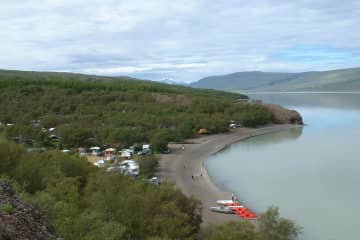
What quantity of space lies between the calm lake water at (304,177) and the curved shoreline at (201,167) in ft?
4.10

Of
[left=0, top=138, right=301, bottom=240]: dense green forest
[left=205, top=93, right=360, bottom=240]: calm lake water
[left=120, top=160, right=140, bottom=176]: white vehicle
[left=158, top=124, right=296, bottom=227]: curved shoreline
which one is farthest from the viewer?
[left=120, top=160, right=140, bottom=176]: white vehicle

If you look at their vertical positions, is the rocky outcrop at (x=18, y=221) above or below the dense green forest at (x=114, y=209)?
above

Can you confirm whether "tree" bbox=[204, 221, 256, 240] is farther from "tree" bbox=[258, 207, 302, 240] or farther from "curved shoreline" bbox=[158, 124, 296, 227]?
"curved shoreline" bbox=[158, 124, 296, 227]

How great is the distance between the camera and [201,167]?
43.7m

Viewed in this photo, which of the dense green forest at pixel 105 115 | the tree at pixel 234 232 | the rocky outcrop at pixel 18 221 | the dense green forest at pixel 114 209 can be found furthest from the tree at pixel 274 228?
the dense green forest at pixel 105 115

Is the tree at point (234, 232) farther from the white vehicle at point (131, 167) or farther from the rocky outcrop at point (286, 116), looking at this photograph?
the rocky outcrop at point (286, 116)

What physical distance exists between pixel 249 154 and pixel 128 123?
19.6 meters

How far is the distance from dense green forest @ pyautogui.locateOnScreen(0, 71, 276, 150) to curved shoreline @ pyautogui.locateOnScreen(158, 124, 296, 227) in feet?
8.75

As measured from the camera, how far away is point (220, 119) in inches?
2874

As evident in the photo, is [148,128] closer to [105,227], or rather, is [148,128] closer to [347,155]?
[347,155]

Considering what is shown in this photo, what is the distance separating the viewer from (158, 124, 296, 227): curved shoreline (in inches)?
1177

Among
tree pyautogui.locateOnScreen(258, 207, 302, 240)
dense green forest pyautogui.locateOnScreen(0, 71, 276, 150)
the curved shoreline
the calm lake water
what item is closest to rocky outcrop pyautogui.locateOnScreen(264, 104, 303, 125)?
dense green forest pyautogui.locateOnScreen(0, 71, 276, 150)

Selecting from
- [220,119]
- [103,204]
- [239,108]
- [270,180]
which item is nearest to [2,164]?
[103,204]

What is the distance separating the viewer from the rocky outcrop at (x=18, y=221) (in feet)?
24.1
